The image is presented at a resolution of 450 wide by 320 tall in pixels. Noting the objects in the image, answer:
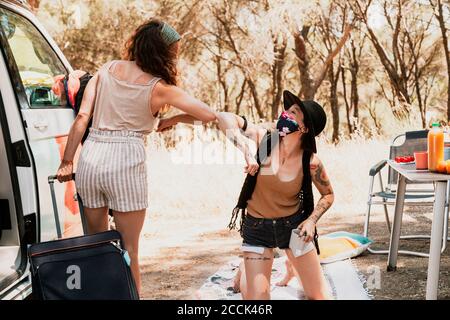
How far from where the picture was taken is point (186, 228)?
310 inches

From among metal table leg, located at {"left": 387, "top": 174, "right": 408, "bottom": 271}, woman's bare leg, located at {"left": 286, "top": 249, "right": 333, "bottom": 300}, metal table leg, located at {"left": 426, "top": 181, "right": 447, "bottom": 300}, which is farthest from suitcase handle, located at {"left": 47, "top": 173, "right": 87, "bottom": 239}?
metal table leg, located at {"left": 387, "top": 174, "right": 408, "bottom": 271}

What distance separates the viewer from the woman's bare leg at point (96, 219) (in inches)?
141

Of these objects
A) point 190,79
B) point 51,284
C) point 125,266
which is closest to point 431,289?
point 125,266

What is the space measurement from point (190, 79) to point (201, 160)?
7.62 metres

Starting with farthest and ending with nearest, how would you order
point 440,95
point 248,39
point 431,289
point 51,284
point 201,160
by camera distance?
point 440,95
point 248,39
point 201,160
point 431,289
point 51,284

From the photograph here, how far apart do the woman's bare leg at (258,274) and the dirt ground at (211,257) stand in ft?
4.58

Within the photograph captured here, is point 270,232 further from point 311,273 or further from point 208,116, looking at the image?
point 208,116

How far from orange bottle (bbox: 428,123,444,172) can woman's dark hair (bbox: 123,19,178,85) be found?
1.69m

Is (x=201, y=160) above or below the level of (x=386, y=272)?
Result: above

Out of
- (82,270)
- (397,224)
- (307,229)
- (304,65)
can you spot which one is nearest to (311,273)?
(307,229)

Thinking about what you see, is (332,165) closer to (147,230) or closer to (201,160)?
(201,160)

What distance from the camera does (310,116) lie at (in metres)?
3.77

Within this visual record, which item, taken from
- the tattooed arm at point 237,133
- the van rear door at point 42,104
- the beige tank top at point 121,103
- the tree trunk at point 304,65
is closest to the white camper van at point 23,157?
the van rear door at point 42,104

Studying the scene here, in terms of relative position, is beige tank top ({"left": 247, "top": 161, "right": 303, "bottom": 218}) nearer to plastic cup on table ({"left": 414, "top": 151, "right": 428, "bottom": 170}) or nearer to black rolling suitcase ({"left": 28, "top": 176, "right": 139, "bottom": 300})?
black rolling suitcase ({"left": 28, "top": 176, "right": 139, "bottom": 300})
